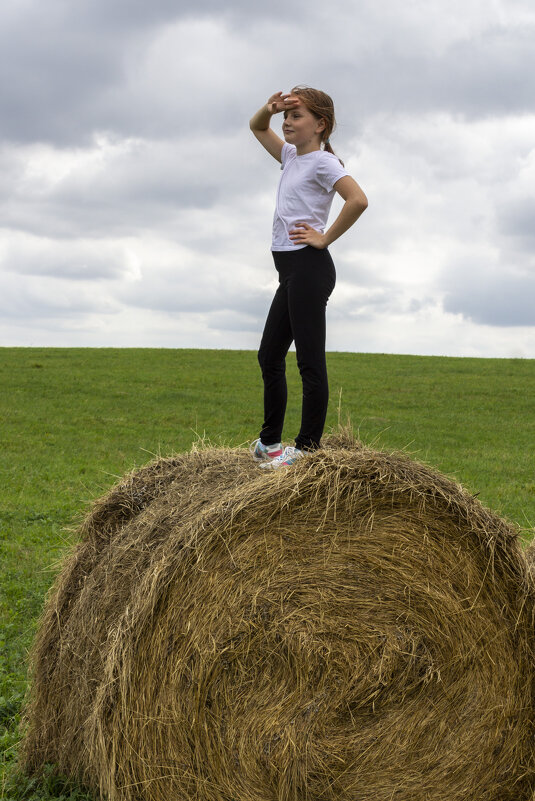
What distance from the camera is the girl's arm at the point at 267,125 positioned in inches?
196

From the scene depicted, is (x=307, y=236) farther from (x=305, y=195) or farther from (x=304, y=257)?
(x=305, y=195)

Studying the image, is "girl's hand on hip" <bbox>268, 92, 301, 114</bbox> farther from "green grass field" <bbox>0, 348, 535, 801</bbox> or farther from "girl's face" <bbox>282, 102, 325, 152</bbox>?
"green grass field" <bbox>0, 348, 535, 801</bbox>

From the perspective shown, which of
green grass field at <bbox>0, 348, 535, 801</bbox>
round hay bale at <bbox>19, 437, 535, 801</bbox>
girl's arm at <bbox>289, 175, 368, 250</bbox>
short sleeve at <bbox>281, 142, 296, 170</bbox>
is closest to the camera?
round hay bale at <bbox>19, 437, 535, 801</bbox>

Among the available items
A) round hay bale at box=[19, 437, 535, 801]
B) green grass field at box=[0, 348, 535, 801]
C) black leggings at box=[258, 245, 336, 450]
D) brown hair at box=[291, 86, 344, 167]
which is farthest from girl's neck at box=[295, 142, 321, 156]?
green grass field at box=[0, 348, 535, 801]

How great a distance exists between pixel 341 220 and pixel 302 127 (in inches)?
27.6

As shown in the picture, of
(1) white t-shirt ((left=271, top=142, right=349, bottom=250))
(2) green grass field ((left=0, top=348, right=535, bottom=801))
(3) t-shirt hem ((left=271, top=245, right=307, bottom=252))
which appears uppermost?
(1) white t-shirt ((left=271, top=142, right=349, bottom=250))

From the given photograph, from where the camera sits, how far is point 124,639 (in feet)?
12.1

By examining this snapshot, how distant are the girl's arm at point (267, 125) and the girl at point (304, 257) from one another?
0.01 metres

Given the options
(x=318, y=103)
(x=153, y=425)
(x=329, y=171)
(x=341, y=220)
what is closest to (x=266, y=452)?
(x=341, y=220)

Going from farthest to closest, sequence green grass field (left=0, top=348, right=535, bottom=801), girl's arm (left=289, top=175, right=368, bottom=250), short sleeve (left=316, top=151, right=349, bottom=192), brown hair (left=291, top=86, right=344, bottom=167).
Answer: green grass field (left=0, top=348, right=535, bottom=801)
brown hair (left=291, top=86, right=344, bottom=167)
short sleeve (left=316, top=151, right=349, bottom=192)
girl's arm (left=289, top=175, right=368, bottom=250)

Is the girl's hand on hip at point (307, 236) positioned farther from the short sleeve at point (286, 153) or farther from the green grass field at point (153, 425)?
the green grass field at point (153, 425)

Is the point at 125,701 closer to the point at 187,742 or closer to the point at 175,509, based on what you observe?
the point at 187,742

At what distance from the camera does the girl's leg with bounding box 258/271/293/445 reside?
16.3ft

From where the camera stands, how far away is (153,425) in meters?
18.4
